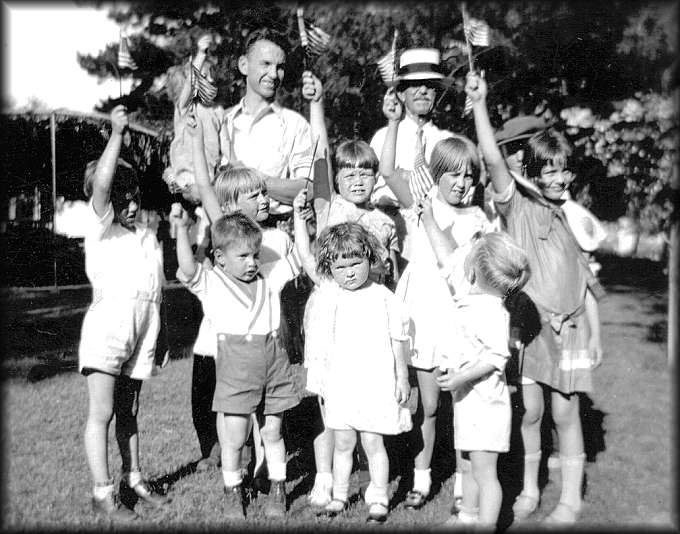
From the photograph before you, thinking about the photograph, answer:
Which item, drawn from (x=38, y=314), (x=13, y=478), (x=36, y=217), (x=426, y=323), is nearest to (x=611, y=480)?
(x=426, y=323)

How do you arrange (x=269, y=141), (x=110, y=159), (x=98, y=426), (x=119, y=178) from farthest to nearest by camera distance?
(x=269, y=141)
(x=119, y=178)
(x=98, y=426)
(x=110, y=159)

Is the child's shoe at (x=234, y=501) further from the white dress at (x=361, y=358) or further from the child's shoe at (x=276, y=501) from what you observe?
the white dress at (x=361, y=358)

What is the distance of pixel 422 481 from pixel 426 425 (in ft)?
1.20

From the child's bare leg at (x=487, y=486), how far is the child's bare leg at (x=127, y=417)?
1.97 metres

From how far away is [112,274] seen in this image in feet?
12.8

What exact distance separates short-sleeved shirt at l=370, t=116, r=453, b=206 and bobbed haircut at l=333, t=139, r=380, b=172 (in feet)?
1.26

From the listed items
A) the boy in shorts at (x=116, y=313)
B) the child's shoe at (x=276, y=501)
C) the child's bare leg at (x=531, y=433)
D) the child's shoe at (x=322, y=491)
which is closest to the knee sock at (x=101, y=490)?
the boy in shorts at (x=116, y=313)

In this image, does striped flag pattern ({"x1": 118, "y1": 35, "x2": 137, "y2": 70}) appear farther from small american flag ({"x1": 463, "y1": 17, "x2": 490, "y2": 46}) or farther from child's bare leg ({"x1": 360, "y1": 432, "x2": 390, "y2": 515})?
child's bare leg ({"x1": 360, "y1": 432, "x2": 390, "y2": 515})

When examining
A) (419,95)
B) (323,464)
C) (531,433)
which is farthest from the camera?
(419,95)

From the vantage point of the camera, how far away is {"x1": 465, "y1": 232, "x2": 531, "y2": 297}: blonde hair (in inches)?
140

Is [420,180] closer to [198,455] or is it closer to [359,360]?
[359,360]

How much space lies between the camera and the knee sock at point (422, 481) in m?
4.28

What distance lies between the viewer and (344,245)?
3.82 meters

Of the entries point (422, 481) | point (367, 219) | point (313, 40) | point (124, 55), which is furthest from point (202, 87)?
point (422, 481)
